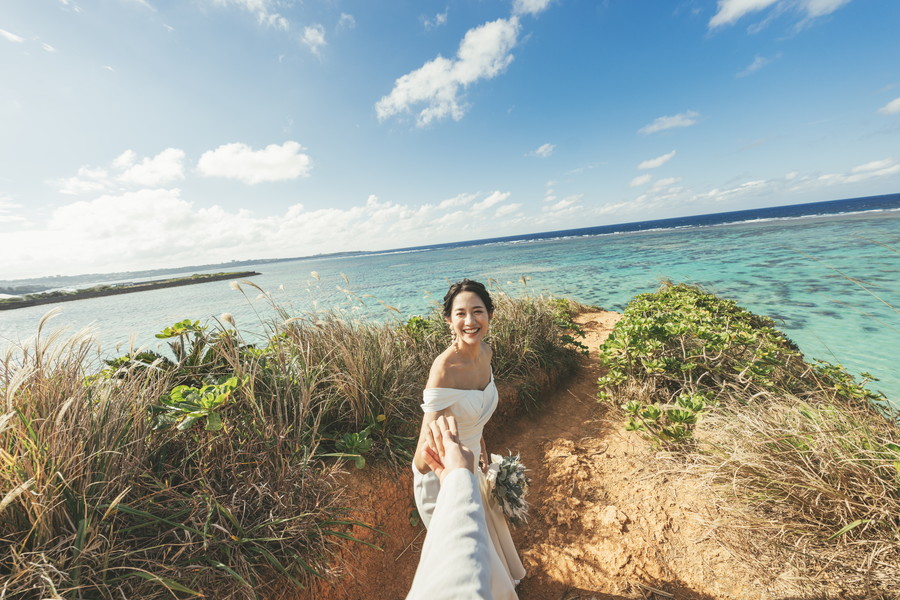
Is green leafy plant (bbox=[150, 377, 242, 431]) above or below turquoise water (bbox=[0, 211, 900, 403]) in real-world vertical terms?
above

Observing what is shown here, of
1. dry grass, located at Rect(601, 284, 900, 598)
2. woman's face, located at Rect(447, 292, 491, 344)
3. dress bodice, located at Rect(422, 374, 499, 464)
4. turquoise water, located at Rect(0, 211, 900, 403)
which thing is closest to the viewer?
dry grass, located at Rect(601, 284, 900, 598)

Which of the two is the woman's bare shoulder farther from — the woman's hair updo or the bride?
the woman's hair updo

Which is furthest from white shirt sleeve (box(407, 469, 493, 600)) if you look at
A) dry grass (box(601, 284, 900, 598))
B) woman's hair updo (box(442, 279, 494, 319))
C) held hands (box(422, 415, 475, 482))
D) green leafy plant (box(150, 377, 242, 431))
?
dry grass (box(601, 284, 900, 598))

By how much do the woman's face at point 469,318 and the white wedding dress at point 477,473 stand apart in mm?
465

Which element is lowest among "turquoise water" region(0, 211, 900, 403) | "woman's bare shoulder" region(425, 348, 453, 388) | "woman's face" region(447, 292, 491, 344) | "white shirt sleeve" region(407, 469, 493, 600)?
"turquoise water" region(0, 211, 900, 403)

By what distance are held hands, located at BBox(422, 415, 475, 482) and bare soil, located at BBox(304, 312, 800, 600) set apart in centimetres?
194

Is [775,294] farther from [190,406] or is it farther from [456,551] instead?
[190,406]

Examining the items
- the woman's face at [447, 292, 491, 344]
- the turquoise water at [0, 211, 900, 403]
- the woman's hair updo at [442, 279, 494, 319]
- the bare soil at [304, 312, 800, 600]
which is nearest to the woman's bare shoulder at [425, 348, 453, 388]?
the woman's face at [447, 292, 491, 344]

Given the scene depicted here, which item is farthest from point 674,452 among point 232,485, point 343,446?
point 232,485

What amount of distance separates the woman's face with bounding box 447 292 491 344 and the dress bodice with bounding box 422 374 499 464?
0.46m

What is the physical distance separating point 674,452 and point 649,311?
3682mm

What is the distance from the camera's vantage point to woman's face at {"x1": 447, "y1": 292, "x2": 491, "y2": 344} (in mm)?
2709

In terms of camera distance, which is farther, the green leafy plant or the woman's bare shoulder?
the woman's bare shoulder

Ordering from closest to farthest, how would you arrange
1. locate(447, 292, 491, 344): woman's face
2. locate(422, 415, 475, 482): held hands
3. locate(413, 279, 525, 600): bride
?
locate(422, 415, 475, 482): held hands
locate(413, 279, 525, 600): bride
locate(447, 292, 491, 344): woman's face
